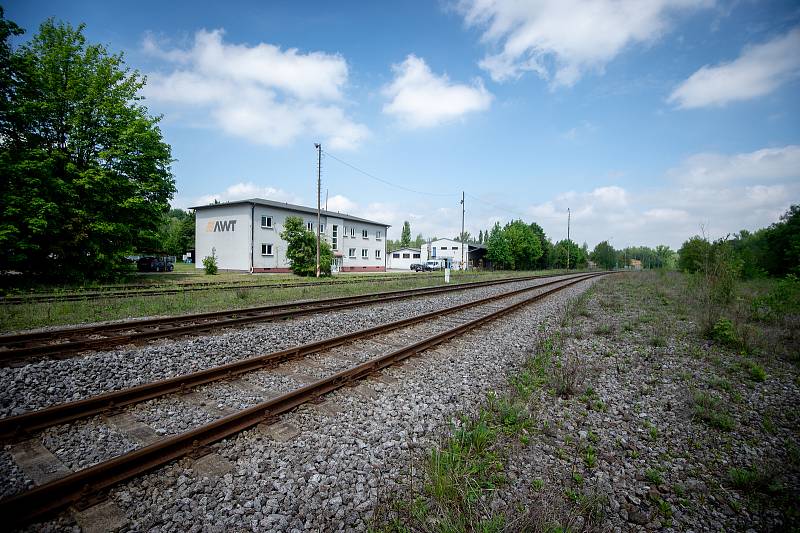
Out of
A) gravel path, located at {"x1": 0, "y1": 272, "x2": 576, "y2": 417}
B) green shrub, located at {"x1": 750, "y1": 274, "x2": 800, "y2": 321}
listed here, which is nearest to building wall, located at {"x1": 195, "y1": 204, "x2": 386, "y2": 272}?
gravel path, located at {"x1": 0, "y1": 272, "x2": 576, "y2": 417}

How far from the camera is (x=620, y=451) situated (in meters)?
4.16

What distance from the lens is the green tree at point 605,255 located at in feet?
407

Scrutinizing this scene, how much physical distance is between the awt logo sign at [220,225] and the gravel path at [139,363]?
3441 centimetres

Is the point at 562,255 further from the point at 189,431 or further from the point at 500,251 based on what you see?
the point at 189,431

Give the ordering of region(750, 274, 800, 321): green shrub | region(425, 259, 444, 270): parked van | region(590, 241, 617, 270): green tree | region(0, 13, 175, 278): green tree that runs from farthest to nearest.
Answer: region(590, 241, 617, 270): green tree
region(425, 259, 444, 270): parked van
region(0, 13, 175, 278): green tree
region(750, 274, 800, 321): green shrub

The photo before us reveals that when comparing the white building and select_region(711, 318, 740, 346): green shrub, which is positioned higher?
the white building

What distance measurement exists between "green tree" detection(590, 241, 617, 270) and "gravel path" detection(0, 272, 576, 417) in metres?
136

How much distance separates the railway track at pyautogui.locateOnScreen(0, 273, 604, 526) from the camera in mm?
2871

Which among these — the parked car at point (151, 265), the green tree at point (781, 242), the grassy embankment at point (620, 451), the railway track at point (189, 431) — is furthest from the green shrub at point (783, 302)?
the parked car at point (151, 265)

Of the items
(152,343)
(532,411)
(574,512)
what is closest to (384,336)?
(532,411)

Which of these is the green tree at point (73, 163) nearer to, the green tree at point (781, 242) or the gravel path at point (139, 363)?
the gravel path at point (139, 363)

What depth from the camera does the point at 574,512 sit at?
118 inches

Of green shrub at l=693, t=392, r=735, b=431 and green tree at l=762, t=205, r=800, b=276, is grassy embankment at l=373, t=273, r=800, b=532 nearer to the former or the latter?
green shrub at l=693, t=392, r=735, b=431

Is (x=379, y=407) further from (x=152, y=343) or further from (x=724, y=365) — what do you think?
(x=724, y=365)
